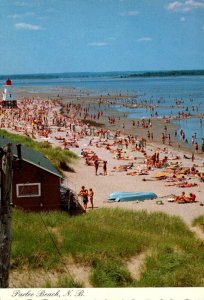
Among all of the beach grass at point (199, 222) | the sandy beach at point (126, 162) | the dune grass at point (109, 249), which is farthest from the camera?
the sandy beach at point (126, 162)

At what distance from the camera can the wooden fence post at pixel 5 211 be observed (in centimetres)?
764

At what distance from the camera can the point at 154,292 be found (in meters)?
6.76

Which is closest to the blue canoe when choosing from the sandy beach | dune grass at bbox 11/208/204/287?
the sandy beach

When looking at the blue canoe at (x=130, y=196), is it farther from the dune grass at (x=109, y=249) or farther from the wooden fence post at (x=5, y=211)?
the wooden fence post at (x=5, y=211)

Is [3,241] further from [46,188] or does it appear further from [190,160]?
[190,160]

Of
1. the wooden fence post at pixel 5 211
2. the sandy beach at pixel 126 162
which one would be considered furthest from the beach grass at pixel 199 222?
the wooden fence post at pixel 5 211

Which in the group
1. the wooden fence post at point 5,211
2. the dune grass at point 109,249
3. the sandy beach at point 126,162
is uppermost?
the wooden fence post at point 5,211

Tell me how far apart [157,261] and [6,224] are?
19.5 ft

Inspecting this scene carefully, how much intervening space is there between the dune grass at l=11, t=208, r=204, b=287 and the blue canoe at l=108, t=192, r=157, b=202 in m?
7.55

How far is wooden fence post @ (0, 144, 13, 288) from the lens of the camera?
7641mm

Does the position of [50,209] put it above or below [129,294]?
below

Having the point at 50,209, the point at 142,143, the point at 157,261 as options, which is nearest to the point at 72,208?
the point at 50,209

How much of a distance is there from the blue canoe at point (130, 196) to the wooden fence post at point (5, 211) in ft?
53.9

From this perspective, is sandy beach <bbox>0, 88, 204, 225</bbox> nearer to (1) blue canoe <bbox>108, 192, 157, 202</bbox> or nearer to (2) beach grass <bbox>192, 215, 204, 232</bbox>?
(1) blue canoe <bbox>108, 192, 157, 202</bbox>
